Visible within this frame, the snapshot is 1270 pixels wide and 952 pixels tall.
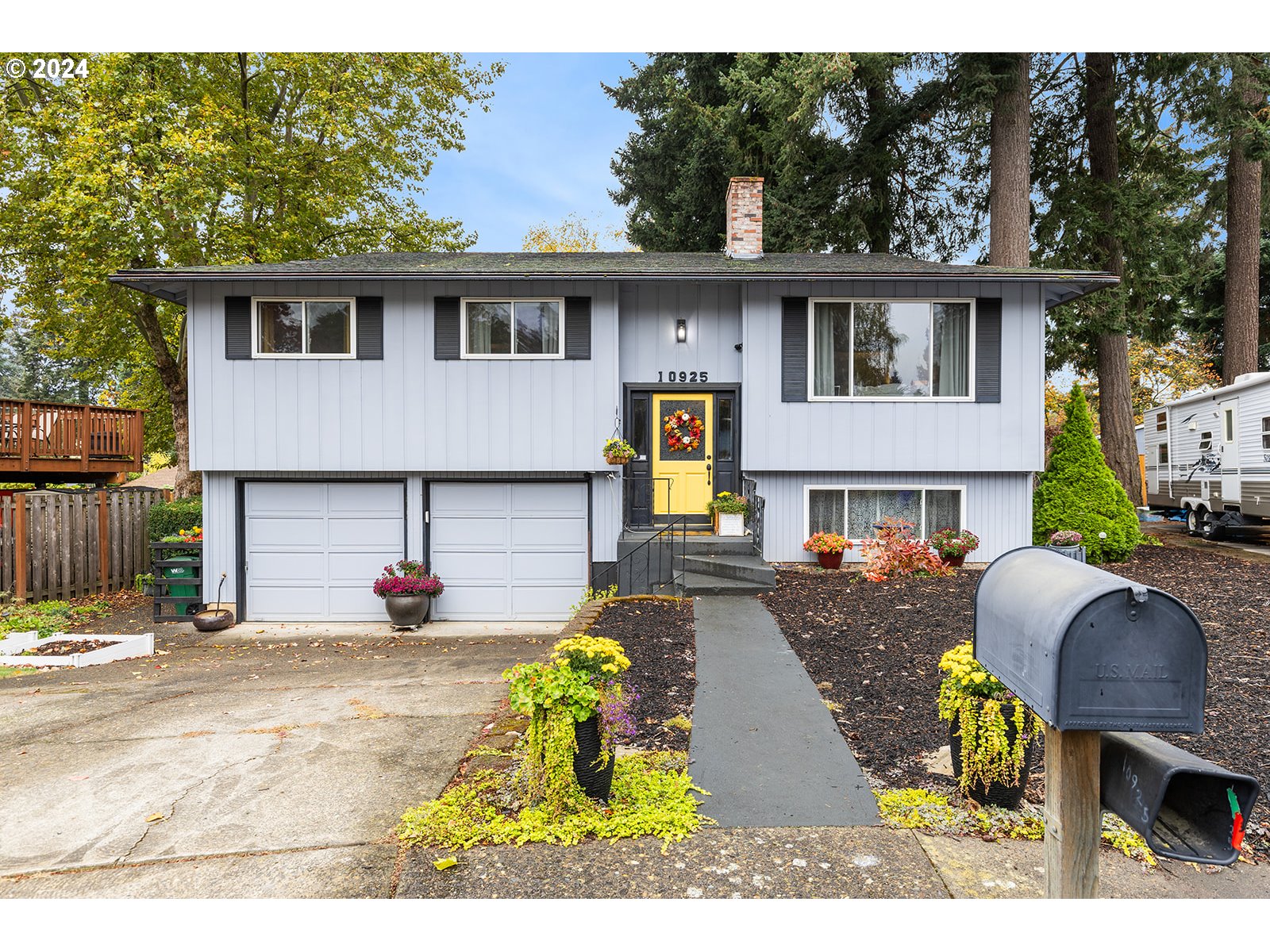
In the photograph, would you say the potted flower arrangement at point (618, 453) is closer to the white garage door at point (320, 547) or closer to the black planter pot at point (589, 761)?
the white garage door at point (320, 547)

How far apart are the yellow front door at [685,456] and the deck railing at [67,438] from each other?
40.2ft

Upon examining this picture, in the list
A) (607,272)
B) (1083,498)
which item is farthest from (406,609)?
(1083,498)

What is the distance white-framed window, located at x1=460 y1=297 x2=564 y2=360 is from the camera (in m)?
10.2

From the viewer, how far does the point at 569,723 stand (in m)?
3.21

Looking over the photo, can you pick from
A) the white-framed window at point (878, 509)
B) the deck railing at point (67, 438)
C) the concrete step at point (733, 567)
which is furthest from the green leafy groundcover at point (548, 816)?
the deck railing at point (67, 438)

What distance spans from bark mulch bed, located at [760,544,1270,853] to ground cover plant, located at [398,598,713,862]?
124 centimetres

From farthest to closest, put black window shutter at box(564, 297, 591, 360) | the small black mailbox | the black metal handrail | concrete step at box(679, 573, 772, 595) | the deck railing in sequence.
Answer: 1. the deck railing
2. black window shutter at box(564, 297, 591, 360)
3. the black metal handrail
4. concrete step at box(679, 573, 772, 595)
5. the small black mailbox

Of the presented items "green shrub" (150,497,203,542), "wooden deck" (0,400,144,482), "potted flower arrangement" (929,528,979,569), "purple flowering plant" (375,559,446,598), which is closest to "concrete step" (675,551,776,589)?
"potted flower arrangement" (929,528,979,569)

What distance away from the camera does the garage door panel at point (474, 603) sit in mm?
10516

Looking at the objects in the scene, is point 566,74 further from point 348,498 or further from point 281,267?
point 348,498

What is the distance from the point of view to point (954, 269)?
10.1 m

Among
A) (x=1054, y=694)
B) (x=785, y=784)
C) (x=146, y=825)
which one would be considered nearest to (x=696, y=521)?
(x=785, y=784)

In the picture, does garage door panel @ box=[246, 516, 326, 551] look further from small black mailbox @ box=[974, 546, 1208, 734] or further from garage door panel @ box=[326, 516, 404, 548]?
small black mailbox @ box=[974, 546, 1208, 734]

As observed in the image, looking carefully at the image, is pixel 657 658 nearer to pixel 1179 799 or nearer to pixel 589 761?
pixel 589 761
